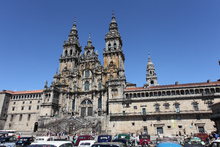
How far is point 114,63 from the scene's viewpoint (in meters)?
58.9

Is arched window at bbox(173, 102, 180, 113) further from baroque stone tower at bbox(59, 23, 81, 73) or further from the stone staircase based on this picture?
baroque stone tower at bbox(59, 23, 81, 73)

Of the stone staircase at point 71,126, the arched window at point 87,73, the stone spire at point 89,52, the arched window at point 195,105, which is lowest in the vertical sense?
the stone staircase at point 71,126

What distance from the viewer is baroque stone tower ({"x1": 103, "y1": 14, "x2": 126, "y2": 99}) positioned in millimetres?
49875

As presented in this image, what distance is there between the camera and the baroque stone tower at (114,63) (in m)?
49.9

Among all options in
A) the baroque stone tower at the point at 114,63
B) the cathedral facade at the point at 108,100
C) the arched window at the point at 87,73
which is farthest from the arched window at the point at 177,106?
the arched window at the point at 87,73

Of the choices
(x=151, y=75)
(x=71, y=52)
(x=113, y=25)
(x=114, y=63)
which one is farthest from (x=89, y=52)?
(x=151, y=75)

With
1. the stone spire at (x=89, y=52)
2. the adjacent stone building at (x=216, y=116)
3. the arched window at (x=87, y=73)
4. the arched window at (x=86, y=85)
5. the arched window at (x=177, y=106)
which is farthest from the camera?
the stone spire at (x=89, y=52)

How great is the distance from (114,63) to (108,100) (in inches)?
606

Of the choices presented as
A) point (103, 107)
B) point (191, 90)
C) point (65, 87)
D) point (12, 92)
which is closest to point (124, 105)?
point (103, 107)

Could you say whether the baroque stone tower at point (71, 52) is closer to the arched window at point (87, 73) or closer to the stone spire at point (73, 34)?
the stone spire at point (73, 34)

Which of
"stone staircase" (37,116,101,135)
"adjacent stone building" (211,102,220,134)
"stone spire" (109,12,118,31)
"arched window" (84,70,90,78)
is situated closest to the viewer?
"adjacent stone building" (211,102,220,134)

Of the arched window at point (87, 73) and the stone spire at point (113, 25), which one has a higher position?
the stone spire at point (113, 25)

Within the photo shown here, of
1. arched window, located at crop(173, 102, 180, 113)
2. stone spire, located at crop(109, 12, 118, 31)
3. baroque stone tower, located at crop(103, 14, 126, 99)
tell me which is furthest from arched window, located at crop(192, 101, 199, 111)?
stone spire, located at crop(109, 12, 118, 31)

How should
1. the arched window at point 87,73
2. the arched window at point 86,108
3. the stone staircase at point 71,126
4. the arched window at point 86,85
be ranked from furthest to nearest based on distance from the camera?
the arched window at point 87,73
the arched window at point 86,85
the arched window at point 86,108
the stone staircase at point 71,126
